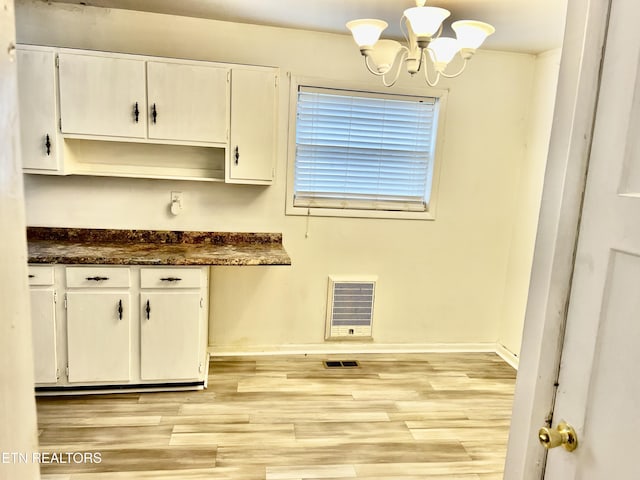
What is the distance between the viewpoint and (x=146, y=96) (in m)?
2.69

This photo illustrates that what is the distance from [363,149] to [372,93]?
16.7 inches

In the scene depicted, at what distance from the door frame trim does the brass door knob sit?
0.07 metres

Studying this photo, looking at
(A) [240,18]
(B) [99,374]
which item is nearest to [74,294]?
(B) [99,374]

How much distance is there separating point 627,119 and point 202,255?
7.96ft

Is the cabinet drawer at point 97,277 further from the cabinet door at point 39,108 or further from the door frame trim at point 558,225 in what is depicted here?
the door frame trim at point 558,225

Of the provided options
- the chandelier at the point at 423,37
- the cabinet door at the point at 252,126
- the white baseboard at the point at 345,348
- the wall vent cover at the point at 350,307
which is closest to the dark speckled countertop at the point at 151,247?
the cabinet door at the point at 252,126

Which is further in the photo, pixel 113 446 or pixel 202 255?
pixel 202 255

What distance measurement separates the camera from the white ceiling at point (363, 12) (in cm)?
242

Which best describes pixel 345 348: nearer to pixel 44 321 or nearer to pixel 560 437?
pixel 44 321

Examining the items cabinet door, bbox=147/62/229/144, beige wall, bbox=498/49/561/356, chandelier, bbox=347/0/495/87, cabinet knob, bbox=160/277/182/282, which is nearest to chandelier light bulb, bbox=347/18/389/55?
chandelier, bbox=347/0/495/87

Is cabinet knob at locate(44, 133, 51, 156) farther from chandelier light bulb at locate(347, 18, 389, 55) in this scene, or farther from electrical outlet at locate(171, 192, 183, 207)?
chandelier light bulb at locate(347, 18, 389, 55)

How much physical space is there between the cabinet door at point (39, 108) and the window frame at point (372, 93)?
1522mm

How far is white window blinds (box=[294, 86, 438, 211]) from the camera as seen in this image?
3193mm

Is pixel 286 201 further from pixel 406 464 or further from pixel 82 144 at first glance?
pixel 406 464
